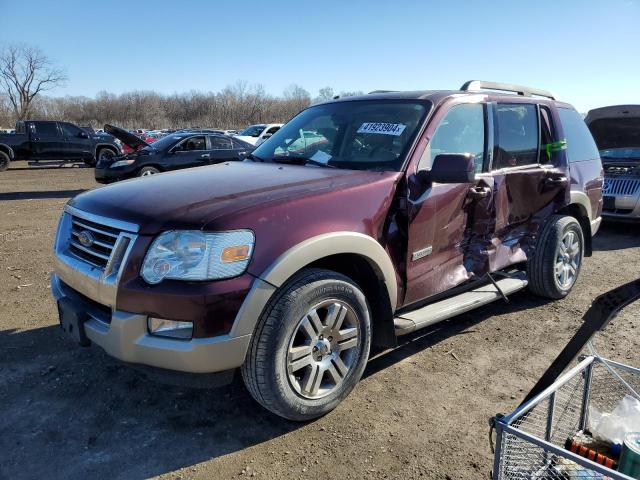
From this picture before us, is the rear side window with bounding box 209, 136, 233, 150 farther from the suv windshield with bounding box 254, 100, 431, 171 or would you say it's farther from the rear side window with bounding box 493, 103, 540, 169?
the rear side window with bounding box 493, 103, 540, 169

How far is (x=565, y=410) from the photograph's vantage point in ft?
7.91

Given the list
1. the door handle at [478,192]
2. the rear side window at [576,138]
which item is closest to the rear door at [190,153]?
the rear side window at [576,138]

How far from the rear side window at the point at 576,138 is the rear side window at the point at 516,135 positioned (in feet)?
1.96

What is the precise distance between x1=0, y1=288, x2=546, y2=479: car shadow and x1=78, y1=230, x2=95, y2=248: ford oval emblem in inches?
40.3

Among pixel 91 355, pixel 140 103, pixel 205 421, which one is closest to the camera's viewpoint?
pixel 205 421

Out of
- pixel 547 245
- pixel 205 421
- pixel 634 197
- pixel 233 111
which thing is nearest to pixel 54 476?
pixel 205 421

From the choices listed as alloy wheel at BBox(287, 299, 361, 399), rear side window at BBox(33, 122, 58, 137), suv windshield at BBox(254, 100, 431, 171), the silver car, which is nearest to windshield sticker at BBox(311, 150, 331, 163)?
suv windshield at BBox(254, 100, 431, 171)

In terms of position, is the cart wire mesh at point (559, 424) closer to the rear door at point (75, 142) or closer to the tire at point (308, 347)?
the tire at point (308, 347)

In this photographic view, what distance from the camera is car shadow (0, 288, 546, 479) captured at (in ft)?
8.58

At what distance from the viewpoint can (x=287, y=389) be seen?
8.96 feet

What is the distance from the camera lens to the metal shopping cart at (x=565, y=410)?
1840 millimetres

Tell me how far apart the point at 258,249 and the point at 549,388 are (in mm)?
1465

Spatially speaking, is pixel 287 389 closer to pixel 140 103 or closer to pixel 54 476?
pixel 54 476

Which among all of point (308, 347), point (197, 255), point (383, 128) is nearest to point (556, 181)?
point (383, 128)
